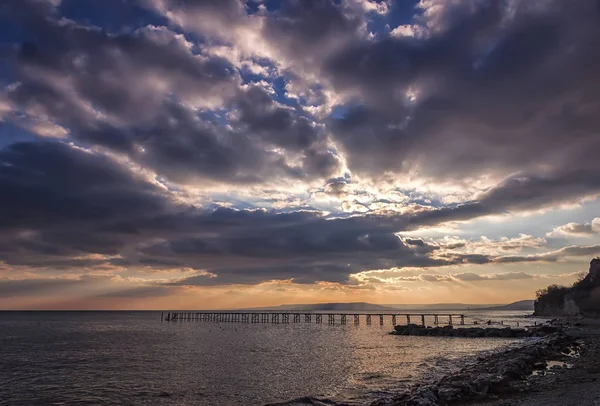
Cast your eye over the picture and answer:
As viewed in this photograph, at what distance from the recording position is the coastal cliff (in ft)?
394

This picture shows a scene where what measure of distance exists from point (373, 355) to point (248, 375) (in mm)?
18337

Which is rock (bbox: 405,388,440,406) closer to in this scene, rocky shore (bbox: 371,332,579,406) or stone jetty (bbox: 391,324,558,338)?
rocky shore (bbox: 371,332,579,406)

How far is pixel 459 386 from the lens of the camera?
69.5 ft

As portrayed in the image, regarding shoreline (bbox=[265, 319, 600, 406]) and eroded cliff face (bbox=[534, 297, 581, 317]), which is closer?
shoreline (bbox=[265, 319, 600, 406])

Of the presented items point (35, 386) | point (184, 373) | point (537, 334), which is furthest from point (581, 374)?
point (537, 334)

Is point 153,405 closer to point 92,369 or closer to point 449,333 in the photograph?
point 92,369

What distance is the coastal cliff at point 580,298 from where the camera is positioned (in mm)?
120188

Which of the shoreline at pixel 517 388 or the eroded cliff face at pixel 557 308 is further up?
the shoreline at pixel 517 388

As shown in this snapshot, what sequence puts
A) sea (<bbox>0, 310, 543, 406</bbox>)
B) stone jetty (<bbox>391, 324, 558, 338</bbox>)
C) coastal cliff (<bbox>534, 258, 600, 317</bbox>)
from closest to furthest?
sea (<bbox>0, 310, 543, 406</bbox>)
stone jetty (<bbox>391, 324, 558, 338</bbox>)
coastal cliff (<bbox>534, 258, 600, 317</bbox>)

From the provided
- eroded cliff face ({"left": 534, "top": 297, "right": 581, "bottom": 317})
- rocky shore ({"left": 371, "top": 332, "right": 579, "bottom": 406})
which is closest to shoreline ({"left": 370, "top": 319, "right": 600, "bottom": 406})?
rocky shore ({"left": 371, "top": 332, "right": 579, "bottom": 406})

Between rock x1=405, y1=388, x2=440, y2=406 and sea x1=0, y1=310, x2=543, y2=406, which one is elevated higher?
rock x1=405, y1=388, x2=440, y2=406

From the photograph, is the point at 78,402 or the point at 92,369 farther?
the point at 92,369

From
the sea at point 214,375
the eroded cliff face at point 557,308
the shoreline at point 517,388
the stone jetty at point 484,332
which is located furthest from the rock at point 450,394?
the eroded cliff face at point 557,308

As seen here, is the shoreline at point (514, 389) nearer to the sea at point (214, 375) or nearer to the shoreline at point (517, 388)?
the shoreline at point (517, 388)
